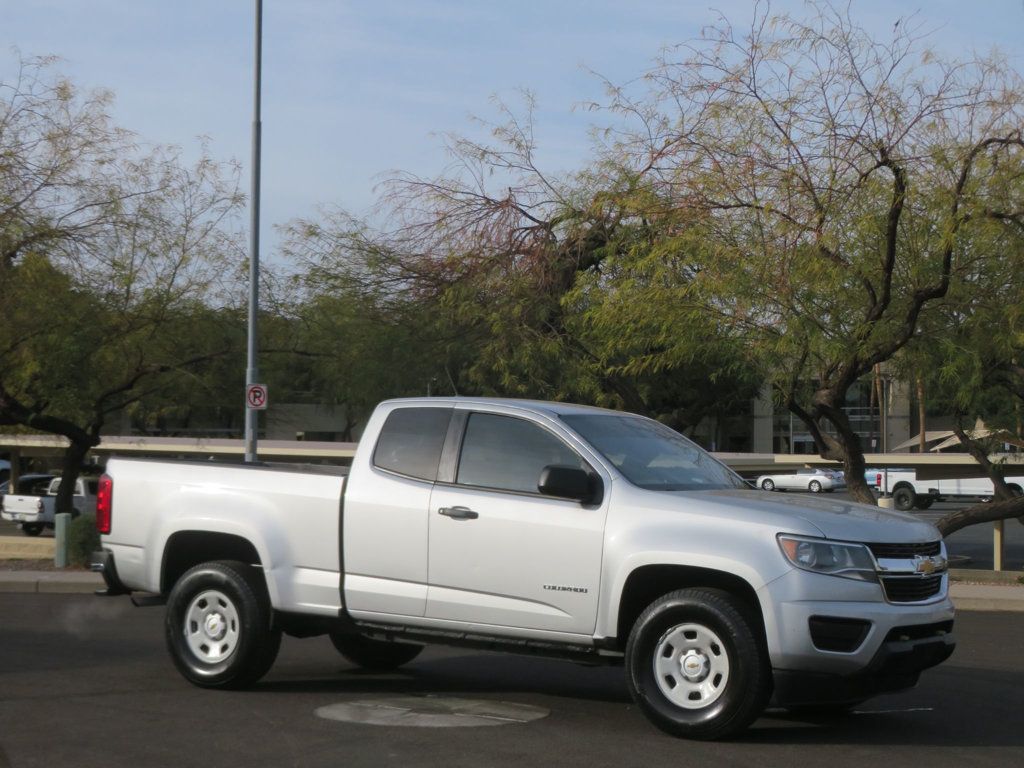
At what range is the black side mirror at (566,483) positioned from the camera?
25.0 feet

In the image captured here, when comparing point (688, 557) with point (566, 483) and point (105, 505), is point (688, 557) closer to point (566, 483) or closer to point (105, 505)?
point (566, 483)

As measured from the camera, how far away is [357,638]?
32.6 ft

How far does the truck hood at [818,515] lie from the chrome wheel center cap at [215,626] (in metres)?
3.28

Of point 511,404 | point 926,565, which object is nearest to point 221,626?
point 511,404

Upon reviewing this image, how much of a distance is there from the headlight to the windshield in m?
1.05

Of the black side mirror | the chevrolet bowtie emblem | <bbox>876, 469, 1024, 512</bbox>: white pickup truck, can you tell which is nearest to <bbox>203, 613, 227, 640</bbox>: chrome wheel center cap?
the black side mirror

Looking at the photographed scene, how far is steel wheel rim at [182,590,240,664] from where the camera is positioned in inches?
351

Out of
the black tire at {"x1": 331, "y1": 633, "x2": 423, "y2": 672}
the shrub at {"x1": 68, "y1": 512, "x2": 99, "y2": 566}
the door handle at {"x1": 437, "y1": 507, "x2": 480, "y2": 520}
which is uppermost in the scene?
the door handle at {"x1": 437, "y1": 507, "x2": 480, "y2": 520}

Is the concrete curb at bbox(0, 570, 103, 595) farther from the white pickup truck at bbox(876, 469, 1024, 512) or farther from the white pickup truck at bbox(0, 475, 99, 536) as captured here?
the white pickup truck at bbox(876, 469, 1024, 512)

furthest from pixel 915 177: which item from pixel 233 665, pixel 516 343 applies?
pixel 233 665

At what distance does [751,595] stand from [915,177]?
30.0 ft

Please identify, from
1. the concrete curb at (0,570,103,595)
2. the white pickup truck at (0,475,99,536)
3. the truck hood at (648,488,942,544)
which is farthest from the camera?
the white pickup truck at (0,475,99,536)

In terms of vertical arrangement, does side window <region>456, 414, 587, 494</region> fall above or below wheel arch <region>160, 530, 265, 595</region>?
above

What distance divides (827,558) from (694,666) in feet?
3.17
